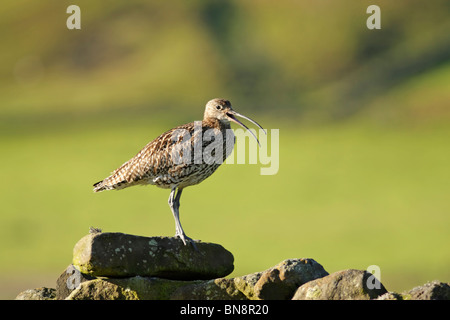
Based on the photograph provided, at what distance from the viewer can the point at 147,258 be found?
16.2 meters

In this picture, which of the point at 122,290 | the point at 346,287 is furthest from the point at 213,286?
the point at 346,287

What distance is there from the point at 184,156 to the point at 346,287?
14.1 ft

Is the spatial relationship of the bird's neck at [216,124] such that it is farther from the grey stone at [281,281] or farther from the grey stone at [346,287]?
the grey stone at [346,287]

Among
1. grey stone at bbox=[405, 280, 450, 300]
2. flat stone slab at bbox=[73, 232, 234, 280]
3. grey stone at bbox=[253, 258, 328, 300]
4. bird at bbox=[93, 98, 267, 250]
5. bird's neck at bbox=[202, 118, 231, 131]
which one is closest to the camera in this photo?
grey stone at bbox=[405, 280, 450, 300]

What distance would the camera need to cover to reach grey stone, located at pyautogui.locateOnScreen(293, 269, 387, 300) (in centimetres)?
1450

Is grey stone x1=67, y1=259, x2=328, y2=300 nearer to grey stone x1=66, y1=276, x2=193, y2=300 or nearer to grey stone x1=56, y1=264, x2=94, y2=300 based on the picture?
grey stone x1=66, y1=276, x2=193, y2=300

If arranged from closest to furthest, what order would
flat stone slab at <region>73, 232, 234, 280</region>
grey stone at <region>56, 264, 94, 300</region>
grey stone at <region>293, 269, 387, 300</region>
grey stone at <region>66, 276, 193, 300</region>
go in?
grey stone at <region>293, 269, 387, 300</region> → flat stone slab at <region>73, 232, 234, 280</region> → grey stone at <region>66, 276, 193, 300</region> → grey stone at <region>56, 264, 94, 300</region>

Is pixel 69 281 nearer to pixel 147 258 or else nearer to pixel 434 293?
pixel 147 258

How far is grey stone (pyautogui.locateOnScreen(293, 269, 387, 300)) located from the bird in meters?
3.31

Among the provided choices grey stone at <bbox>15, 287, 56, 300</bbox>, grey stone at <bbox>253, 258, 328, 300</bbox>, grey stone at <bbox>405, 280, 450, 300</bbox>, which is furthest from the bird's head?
grey stone at <bbox>405, 280, 450, 300</bbox>

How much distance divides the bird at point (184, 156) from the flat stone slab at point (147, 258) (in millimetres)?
620

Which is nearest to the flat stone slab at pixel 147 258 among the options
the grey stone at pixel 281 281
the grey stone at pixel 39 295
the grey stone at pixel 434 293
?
the grey stone at pixel 281 281

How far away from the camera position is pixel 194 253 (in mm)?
16672

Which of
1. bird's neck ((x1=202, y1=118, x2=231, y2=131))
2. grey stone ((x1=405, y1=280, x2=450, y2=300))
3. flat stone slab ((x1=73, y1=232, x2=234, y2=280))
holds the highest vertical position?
bird's neck ((x1=202, y1=118, x2=231, y2=131))
